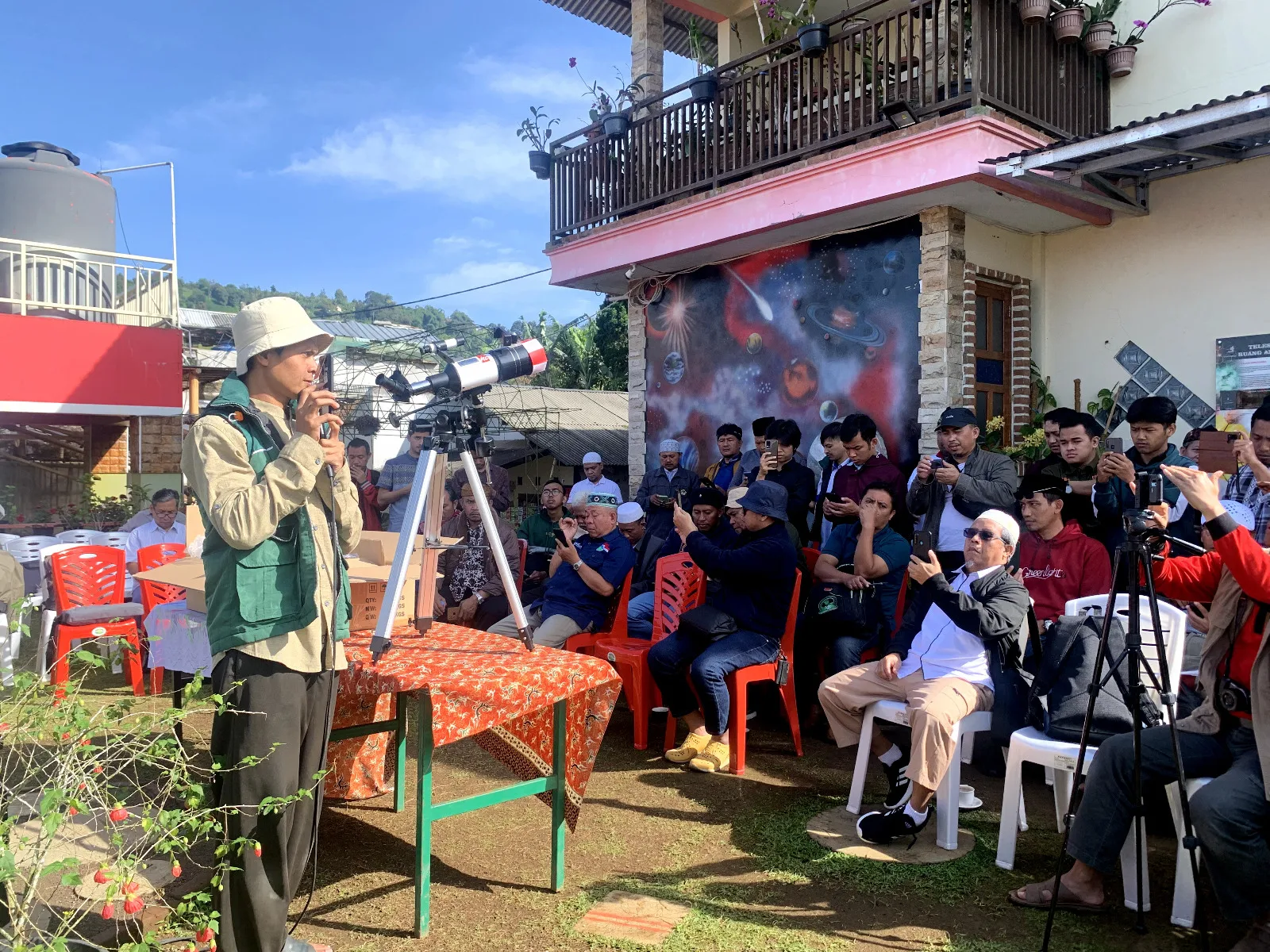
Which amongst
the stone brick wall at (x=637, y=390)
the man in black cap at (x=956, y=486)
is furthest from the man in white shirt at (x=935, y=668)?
the stone brick wall at (x=637, y=390)

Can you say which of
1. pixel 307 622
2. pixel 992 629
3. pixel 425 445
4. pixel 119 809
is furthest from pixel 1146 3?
pixel 119 809

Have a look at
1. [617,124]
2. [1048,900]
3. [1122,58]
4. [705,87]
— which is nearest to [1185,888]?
[1048,900]

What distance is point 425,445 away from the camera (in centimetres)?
294

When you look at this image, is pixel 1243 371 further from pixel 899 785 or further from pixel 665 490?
pixel 899 785

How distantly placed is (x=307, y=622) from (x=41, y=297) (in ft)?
38.1

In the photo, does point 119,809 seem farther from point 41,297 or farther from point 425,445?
point 41,297

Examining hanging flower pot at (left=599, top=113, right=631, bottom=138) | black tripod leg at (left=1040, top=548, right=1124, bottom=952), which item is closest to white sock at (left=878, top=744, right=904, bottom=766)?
black tripod leg at (left=1040, top=548, right=1124, bottom=952)

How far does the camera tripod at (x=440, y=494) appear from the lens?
108 inches

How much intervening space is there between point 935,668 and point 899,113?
4736 millimetres

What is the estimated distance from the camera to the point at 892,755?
4.01 meters

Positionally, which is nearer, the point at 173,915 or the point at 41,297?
the point at 173,915

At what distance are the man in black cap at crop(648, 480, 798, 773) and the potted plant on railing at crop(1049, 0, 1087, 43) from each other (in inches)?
194

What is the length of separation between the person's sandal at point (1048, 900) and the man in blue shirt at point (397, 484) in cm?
500

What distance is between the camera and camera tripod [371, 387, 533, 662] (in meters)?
2.74
